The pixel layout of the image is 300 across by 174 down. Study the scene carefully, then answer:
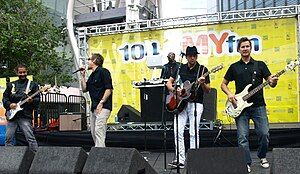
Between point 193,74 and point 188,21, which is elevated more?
point 188,21

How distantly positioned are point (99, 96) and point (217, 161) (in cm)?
242

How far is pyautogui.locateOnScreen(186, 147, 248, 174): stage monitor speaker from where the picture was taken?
12.6ft

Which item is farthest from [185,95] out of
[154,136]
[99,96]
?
[154,136]

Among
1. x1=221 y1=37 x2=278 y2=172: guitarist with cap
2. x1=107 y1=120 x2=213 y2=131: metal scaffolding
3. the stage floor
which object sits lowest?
the stage floor

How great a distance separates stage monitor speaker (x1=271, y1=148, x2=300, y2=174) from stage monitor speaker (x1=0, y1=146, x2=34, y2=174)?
2.65m

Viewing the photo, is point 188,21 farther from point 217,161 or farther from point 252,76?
point 217,161

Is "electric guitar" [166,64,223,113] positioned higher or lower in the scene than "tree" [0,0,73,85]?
lower

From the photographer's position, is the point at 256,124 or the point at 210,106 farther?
the point at 210,106

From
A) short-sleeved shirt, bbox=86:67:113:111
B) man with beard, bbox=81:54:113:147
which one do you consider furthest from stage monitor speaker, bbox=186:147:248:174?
short-sleeved shirt, bbox=86:67:113:111

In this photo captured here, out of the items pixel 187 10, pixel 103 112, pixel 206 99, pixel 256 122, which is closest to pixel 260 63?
pixel 256 122

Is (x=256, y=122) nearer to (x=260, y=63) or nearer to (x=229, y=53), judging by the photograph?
(x=260, y=63)

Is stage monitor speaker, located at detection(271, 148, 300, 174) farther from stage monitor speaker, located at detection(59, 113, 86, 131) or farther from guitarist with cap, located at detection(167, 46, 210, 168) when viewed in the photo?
stage monitor speaker, located at detection(59, 113, 86, 131)

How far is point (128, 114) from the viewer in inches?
344

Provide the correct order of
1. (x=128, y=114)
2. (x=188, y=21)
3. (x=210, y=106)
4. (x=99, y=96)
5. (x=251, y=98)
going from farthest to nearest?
(x=188, y=21)
(x=128, y=114)
(x=210, y=106)
(x=99, y=96)
(x=251, y=98)
